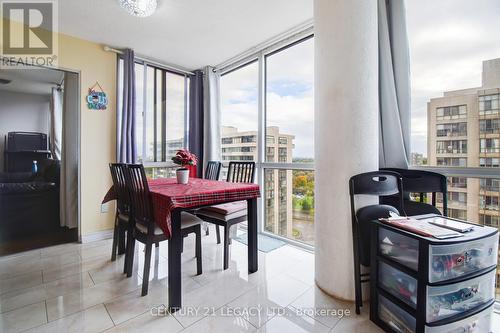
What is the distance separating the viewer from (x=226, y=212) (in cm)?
228

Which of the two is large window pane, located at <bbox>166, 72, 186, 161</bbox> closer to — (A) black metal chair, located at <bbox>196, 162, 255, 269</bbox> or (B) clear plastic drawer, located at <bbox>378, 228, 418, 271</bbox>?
(A) black metal chair, located at <bbox>196, 162, 255, 269</bbox>

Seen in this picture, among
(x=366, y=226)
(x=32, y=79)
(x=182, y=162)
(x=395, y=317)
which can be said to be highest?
(x=32, y=79)

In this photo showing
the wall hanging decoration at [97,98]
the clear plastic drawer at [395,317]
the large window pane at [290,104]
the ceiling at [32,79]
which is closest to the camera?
the clear plastic drawer at [395,317]

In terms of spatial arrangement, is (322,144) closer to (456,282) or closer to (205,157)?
(456,282)

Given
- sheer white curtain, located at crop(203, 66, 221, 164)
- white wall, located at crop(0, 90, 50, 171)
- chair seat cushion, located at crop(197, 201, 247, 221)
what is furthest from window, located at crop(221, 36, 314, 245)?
white wall, located at crop(0, 90, 50, 171)

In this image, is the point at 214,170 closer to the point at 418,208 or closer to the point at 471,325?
the point at 418,208

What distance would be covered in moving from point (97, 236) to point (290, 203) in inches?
101

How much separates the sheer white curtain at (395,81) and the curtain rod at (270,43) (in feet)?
2.90

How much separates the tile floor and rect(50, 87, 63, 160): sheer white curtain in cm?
138

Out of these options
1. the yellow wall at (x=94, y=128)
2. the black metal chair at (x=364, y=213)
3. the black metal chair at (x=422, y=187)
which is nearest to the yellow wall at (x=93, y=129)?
the yellow wall at (x=94, y=128)

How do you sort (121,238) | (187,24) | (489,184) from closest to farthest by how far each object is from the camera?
(489,184) < (121,238) < (187,24)

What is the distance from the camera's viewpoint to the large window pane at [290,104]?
2.82 metres

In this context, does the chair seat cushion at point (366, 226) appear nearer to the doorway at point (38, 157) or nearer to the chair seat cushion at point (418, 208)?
the chair seat cushion at point (418, 208)

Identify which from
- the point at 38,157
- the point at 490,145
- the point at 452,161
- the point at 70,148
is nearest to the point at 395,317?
the point at 452,161
